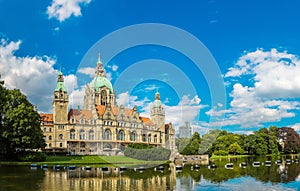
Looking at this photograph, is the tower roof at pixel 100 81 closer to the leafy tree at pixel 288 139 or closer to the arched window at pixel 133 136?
the arched window at pixel 133 136

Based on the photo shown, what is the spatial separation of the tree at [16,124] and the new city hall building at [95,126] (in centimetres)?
3034

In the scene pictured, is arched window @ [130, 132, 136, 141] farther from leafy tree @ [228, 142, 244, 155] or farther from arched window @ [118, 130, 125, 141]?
leafy tree @ [228, 142, 244, 155]

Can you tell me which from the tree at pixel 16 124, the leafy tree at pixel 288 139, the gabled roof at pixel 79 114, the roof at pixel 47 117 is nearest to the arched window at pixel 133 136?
the gabled roof at pixel 79 114

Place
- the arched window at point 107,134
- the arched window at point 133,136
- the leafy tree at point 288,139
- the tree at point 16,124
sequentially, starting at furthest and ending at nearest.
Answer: the leafy tree at point 288,139 → the arched window at point 133,136 → the arched window at point 107,134 → the tree at point 16,124

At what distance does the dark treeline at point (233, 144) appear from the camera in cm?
9400

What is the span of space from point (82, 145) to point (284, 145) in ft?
273

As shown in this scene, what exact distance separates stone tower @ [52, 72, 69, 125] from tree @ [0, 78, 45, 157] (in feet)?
107

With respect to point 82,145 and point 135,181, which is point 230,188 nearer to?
A: point 135,181

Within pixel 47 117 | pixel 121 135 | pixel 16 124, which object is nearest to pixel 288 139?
pixel 121 135

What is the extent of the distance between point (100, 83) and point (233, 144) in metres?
47.0

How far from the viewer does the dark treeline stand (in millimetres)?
94000

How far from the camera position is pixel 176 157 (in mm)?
84438

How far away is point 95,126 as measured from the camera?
94.9 metres

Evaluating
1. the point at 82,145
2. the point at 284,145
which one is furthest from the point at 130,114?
the point at 284,145
